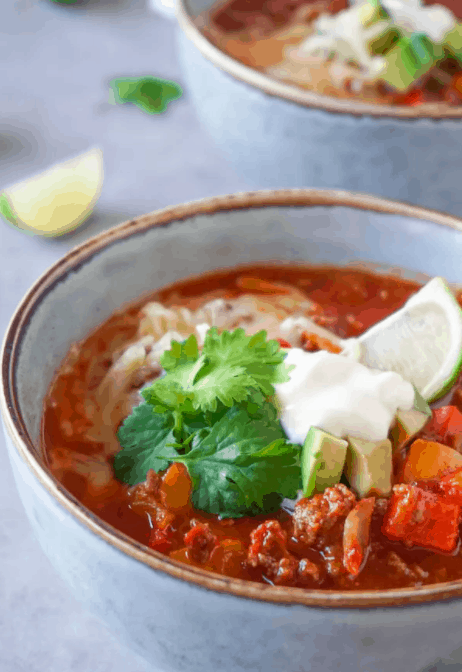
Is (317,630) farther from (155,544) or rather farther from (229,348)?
(229,348)

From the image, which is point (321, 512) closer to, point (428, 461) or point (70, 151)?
point (428, 461)

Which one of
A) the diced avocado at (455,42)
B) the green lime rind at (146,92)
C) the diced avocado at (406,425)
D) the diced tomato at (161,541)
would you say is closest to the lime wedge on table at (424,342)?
the diced avocado at (406,425)

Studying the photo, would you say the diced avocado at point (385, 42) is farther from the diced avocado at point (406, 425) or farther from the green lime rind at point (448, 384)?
the diced avocado at point (406, 425)

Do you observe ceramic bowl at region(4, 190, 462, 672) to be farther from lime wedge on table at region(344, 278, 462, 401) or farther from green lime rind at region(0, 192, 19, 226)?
green lime rind at region(0, 192, 19, 226)

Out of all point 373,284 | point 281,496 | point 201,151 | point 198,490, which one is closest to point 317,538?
point 281,496

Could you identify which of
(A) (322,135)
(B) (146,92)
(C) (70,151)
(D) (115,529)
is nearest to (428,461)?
(D) (115,529)
